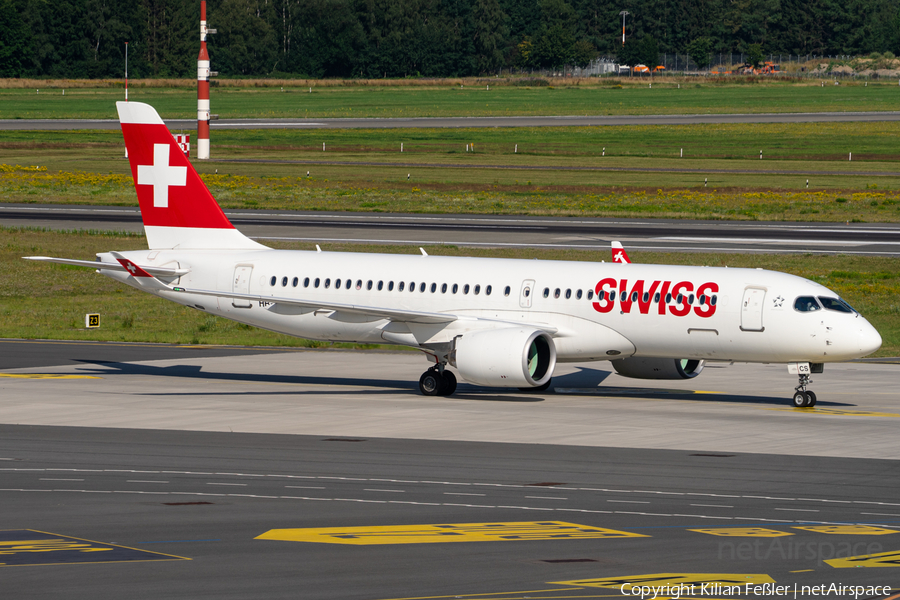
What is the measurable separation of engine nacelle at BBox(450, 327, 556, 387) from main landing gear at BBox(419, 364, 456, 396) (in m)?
1.57

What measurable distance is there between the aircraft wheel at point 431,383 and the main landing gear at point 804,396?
1040 cm

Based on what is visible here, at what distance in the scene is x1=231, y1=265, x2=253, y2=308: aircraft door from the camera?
132ft

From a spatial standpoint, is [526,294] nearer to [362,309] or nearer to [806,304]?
[362,309]

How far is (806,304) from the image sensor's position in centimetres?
3497

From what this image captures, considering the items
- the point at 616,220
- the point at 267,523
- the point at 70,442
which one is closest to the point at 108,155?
the point at 616,220

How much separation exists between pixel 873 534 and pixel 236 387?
77.2ft

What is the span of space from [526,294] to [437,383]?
3819 mm

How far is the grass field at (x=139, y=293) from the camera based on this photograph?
5172 cm

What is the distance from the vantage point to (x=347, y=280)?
3953 centimetres

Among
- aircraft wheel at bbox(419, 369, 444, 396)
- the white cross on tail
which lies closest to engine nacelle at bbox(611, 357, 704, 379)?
aircraft wheel at bbox(419, 369, 444, 396)

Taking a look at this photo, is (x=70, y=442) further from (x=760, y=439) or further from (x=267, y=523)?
(x=760, y=439)

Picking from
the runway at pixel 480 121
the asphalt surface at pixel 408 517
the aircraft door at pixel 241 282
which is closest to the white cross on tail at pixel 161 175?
the aircraft door at pixel 241 282

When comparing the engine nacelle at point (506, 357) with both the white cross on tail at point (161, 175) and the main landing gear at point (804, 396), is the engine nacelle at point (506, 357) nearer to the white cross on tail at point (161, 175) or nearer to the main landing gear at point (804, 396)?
the main landing gear at point (804, 396)

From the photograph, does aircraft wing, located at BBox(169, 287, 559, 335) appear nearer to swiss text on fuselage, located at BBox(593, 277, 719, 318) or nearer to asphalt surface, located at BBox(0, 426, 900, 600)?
swiss text on fuselage, located at BBox(593, 277, 719, 318)
